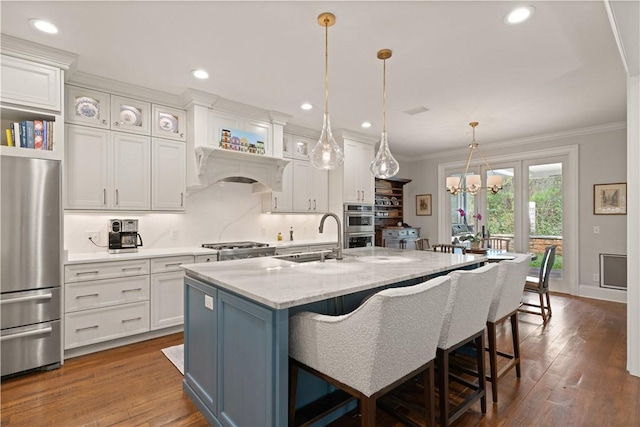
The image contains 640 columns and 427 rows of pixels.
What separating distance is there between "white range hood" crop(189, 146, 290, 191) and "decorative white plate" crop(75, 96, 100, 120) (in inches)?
39.7

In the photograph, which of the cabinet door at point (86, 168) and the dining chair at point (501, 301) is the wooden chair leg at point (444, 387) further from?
the cabinet door at point (86, 168)

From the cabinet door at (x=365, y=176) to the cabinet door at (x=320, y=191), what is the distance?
0.58 m

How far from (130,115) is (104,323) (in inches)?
85.4

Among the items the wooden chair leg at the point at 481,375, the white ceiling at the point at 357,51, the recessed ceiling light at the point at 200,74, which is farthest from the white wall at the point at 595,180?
Result: the recessed ceiling light at the point at 200,74

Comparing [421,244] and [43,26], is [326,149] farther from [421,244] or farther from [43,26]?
[421,244]

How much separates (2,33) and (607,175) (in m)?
7.37

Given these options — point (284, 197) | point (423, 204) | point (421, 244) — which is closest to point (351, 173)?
point (284, 197)

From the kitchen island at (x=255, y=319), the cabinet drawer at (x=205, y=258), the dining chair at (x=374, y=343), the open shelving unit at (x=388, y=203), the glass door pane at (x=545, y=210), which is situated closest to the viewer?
the dining chair at (x=374, y=343)

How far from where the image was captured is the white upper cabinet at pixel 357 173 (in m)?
5.28

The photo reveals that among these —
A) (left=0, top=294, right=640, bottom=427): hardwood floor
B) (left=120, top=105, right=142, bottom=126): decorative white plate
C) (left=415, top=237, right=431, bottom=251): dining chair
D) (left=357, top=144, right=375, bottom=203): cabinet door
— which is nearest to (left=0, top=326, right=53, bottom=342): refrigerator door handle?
(left=0, top=294, right=640, bottom=427): hardwood floor

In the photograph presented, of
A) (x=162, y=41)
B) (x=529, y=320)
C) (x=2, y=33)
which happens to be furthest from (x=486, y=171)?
(x=2, y=33)

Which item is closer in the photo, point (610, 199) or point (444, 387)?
point (444, 387)

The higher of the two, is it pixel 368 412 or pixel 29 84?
pixel 29 84

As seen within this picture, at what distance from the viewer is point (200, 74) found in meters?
3.19
